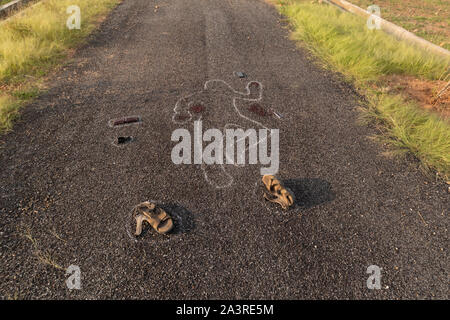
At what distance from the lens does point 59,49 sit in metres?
5.25

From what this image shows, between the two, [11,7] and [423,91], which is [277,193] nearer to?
[423,91]

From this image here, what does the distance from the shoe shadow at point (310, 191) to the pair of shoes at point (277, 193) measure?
0.13 m

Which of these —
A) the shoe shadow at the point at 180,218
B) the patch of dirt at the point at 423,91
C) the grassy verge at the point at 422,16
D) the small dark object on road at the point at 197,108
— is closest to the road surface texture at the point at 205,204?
the shoe shadow at the point at 180,218

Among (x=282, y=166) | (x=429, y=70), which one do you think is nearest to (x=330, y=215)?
(x=282, y=166)

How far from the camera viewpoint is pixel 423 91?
4.72 metres

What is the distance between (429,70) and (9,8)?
10.4 meters

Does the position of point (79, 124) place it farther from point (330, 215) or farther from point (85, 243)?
point (330, 215)

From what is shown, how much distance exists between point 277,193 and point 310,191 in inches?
17.3

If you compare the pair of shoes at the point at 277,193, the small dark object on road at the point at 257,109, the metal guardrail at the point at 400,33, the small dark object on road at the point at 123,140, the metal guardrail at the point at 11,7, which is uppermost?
the metal guardrail at the point at 11,7

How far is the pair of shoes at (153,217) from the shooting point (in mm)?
2373

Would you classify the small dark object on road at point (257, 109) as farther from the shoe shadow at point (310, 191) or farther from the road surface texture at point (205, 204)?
the shoe shadow at point (310, 191)

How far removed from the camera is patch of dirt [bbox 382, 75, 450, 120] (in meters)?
4.35

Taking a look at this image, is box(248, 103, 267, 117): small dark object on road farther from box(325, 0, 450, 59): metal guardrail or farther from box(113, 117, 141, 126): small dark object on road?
box(325, 0, 450, 59): metal guardrail
